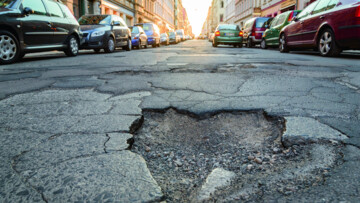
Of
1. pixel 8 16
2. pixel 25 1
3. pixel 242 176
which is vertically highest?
pixel 25 1

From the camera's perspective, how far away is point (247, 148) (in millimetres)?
1798

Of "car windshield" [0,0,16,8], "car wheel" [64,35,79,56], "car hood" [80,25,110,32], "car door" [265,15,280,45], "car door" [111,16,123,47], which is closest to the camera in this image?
"car windshield" [0,0,16,8]

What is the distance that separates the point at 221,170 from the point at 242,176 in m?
0.12

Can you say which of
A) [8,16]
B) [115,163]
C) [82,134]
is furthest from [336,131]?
[8,16]

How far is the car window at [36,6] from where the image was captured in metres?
6.86

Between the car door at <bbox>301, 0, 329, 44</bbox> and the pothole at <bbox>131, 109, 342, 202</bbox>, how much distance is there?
6481 mm

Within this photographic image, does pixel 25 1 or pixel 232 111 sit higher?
pixel 25 1

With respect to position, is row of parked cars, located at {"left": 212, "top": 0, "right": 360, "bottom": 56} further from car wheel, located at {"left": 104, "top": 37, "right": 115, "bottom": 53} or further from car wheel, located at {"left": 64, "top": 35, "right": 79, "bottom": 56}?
car wheel, located at {"left": 64, "top": 35, "right": 79, "bottom": 56}

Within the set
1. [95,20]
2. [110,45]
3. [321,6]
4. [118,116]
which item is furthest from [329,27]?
[95,20]

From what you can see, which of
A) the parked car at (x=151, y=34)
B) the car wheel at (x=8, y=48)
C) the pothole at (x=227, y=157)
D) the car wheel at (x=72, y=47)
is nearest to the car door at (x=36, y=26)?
the car wheel at (x=8, y=48)

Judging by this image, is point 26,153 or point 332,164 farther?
point 26,153

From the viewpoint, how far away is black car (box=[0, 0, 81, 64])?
245 inches

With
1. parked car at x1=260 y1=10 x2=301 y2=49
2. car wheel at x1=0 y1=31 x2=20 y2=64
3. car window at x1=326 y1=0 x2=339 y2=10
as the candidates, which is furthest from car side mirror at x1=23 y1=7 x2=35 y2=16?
parked car at x1=260 y1=10 x2=301 y2=49

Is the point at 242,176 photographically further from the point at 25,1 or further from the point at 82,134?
the point at 25,1
